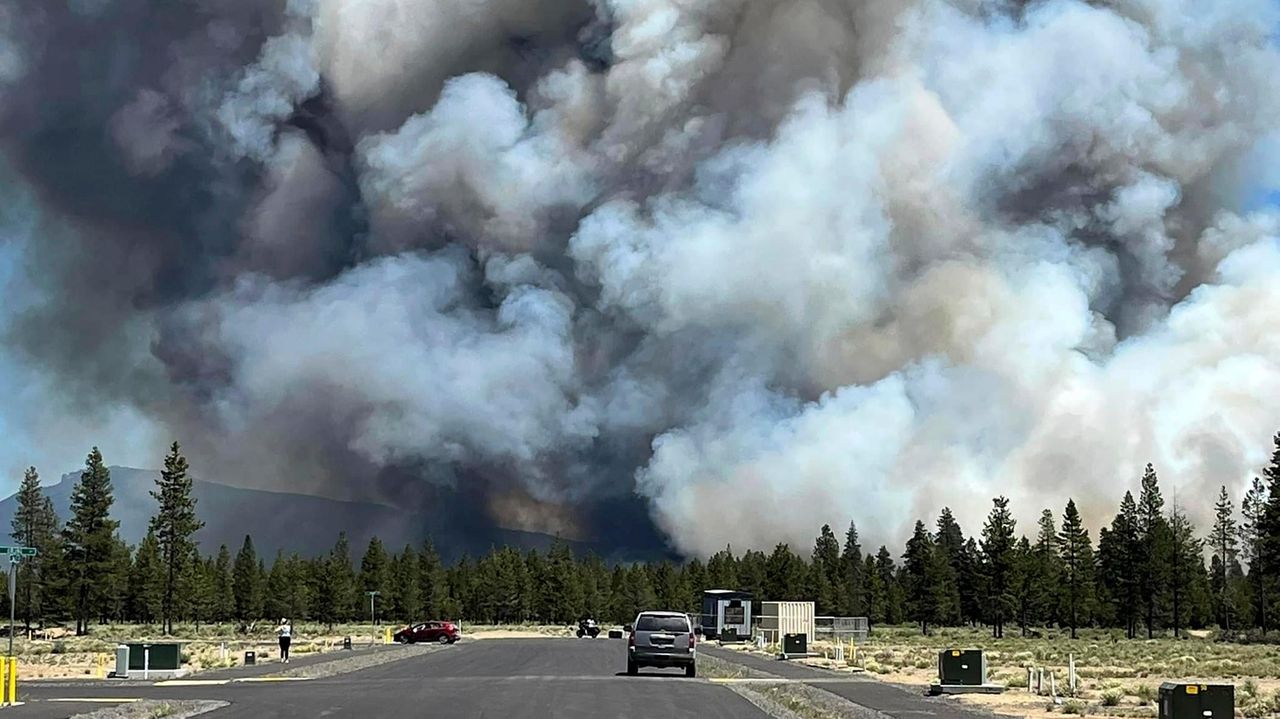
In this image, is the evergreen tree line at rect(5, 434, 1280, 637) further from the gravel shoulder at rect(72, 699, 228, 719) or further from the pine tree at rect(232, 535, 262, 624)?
the gravel shoulder at rect(72, 699, 228, 719)

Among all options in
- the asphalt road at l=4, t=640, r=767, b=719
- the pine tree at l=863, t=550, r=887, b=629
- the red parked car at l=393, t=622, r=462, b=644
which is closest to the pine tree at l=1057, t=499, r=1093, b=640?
the pine tree at l=863, t=550, r=887, b=629

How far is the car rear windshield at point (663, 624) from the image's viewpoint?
49.9 meters

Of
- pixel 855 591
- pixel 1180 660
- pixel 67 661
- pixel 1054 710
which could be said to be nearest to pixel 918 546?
pixel 855 591

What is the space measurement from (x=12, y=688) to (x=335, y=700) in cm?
746

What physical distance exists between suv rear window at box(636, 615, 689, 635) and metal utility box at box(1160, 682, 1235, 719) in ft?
82.4

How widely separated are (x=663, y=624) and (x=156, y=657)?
1824cm

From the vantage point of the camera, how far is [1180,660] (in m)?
73.5

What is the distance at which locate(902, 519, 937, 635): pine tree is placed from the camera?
157500 mm

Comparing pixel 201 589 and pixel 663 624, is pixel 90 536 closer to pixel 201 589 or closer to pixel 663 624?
pixel 201 589

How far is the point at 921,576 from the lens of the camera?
161625 millimetres

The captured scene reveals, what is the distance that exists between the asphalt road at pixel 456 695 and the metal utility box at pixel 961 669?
7521mm

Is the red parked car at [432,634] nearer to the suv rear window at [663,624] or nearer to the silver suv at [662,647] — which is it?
the suv rear window at [663,624]

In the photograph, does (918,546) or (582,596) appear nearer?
(918,546)

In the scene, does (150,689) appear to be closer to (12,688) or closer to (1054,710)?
(12,688)
